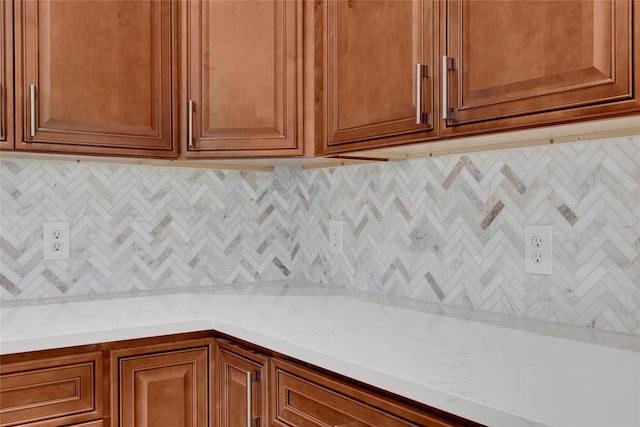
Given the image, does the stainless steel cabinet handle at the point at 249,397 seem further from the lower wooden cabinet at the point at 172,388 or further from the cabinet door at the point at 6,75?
the cabinet door at the point at 6,75

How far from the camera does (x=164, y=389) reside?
1450mm

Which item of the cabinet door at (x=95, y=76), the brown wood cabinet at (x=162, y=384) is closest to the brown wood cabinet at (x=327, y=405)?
the brown wood cabinet at (x=162, y=384)

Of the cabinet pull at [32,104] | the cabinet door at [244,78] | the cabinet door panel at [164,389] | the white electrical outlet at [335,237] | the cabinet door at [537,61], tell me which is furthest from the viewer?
the white electrical outlet at [335,237]

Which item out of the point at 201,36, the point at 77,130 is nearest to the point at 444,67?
the point at 201,36

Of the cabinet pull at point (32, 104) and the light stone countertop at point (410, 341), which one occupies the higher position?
the cabinet pull at point (32, 104)

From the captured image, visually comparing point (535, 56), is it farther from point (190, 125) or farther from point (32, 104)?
point (32, 104)

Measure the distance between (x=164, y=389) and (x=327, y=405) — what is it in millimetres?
533

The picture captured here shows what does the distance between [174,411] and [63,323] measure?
1.21 ft

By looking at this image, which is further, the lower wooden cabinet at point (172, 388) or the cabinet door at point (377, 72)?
the cabinet door at point (377, 72)

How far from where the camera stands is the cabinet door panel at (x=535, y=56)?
3.14 ft

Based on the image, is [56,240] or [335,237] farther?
[335,237]

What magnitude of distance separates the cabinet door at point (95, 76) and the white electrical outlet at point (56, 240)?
38cm

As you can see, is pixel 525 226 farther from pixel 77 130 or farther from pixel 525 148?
pixel 77 130

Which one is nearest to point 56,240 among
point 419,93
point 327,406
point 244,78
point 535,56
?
point 244,78
